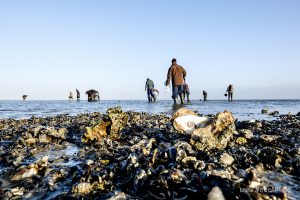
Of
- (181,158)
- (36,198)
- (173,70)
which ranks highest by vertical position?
(173,70)

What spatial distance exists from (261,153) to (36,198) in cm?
350

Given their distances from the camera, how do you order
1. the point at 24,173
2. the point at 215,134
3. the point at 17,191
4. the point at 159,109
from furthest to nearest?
the point at 159,109, the point at 215,134, the point at 24,173, the point at 17,191

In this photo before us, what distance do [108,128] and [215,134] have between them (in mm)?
2680

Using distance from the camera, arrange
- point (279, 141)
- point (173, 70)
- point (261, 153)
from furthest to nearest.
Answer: point (173, 70), point (279, 141), point (261, 153)

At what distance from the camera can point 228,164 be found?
4.38 meters

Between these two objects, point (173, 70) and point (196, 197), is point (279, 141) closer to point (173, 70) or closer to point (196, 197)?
point (196, 197)

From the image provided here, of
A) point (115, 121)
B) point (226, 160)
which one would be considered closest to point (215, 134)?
point (226, 160)

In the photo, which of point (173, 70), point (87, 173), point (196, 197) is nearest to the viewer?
point (196, 197)

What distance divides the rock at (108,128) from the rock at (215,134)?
2.25 meters

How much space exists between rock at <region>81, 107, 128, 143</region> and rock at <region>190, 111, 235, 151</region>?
2249 millimetres

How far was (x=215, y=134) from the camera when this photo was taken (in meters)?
5.64

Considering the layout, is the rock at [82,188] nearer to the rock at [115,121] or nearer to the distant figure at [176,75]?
the rock at [115,121]

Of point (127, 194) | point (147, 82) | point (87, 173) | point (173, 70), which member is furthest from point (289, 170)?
point (147, 82)

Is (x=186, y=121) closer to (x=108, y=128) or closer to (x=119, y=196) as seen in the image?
(x=108, y=128)
